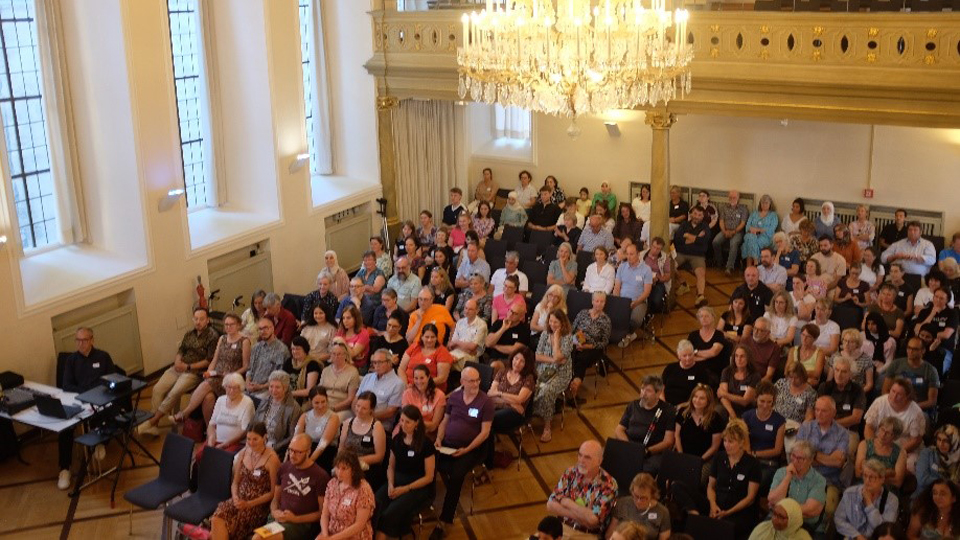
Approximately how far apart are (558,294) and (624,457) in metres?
2.65

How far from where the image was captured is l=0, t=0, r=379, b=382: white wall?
988cm

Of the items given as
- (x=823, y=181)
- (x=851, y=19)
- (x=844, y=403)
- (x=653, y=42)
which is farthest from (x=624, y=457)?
(x=823, y=181)

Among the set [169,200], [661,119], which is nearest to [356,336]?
[169,200]

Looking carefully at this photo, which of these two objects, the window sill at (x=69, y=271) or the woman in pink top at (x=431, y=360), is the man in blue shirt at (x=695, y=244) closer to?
the woman in pink top at (x=431, y=360)

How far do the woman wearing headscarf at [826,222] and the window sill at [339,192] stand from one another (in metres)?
6.32

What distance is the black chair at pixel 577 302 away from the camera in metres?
10.8

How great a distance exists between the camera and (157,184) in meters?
11.0

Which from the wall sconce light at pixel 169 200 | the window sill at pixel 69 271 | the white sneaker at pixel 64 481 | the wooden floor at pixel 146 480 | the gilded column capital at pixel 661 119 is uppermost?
the gilded column capital at pixel 661 119

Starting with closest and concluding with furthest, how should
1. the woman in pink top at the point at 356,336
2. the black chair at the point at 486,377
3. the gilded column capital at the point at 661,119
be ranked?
the black chair at the point at 486,377, the woman in pink top at the point at 356,336, the gilded column capital at the point at 661,119

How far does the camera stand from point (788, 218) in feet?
44.7

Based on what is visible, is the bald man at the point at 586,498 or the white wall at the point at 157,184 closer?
the bald man at the point at 586,498

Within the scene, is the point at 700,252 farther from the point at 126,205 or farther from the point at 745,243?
the point at 126,205

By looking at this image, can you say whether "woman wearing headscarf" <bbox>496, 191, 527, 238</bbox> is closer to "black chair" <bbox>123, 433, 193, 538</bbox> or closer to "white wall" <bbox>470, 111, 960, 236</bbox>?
"white wall" <bbox>470, 111, 960, 236</bbox>

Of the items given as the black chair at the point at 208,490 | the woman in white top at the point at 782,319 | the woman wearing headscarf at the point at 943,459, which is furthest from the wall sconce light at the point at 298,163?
the woman wearing headscarf at the point at 943,459
